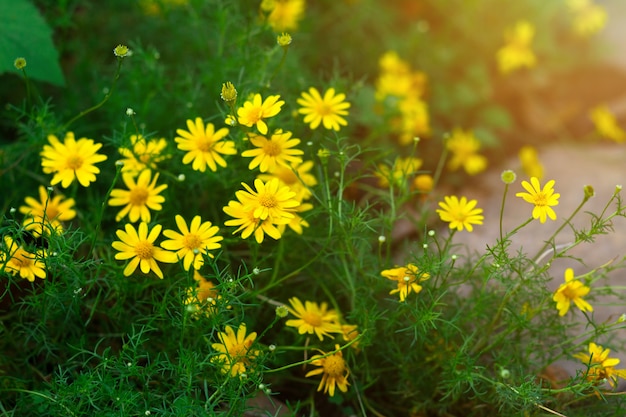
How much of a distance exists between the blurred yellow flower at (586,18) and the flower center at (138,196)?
9.92 feet

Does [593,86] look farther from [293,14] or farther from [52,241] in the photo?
[52,241]

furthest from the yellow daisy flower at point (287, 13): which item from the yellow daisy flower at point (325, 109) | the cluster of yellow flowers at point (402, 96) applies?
the yellow daisy flower at point (325, 109)

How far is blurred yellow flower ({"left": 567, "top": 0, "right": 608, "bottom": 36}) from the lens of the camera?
375 cm

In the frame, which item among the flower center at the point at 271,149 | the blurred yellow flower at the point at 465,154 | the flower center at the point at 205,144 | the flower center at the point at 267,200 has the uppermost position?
the blurred yellow flower at the point at 465,154

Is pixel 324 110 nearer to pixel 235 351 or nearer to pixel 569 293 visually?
pixel 235 351

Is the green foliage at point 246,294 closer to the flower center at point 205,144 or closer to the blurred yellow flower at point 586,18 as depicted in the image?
the flower center at point 205,144

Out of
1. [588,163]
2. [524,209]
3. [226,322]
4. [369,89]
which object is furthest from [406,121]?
[226,322]

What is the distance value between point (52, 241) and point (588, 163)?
2.53m

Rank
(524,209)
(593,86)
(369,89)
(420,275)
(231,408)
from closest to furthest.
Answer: (231,408) < (420,275) < (524,209) < (369,89) < (593,86)

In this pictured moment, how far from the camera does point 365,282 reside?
1908 mm

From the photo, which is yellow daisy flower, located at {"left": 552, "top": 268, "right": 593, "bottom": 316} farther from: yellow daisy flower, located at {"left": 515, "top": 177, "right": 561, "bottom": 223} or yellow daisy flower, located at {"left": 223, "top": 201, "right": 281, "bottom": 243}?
yellow daisy flower, located at {"left": 223, "top": 201, "right": 281, "bottom": 243}

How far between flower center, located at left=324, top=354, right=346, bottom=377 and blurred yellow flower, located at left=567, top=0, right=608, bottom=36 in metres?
2.96

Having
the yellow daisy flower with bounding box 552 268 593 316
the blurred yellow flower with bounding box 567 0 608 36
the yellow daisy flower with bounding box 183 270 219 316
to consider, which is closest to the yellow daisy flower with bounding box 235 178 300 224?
the yellow daisy flower with bounding box 183 270 219 316

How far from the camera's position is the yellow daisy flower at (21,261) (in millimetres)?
1580
